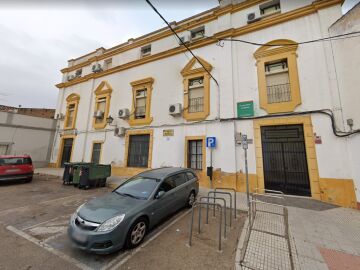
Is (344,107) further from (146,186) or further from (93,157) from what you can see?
(93,157)

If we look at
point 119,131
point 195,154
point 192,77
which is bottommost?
point 195,154

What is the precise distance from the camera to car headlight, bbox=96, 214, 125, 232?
125 inches

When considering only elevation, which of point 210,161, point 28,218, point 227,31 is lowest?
point 28,218

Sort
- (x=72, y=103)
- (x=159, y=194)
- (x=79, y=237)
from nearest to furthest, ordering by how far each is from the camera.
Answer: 1. (x=79, y=237)
2. (x=159, y=194)
3. (x=72, y=103)

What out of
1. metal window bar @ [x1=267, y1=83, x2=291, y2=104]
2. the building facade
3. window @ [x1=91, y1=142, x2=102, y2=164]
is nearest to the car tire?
the building facade

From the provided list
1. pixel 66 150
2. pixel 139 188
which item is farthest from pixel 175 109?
pixel 66 150

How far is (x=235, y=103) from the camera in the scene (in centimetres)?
891

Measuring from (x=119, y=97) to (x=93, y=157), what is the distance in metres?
5.42

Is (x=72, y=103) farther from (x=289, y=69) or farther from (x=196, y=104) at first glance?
(x=289, y=69)

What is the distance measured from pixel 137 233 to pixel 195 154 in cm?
656

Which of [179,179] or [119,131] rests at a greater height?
[119,131]

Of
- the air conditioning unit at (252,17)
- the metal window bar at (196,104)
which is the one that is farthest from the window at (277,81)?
the metal window bar at (196,104)

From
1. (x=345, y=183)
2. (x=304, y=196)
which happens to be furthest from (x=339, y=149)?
(x=304, y=196)

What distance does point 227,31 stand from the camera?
9.59m
